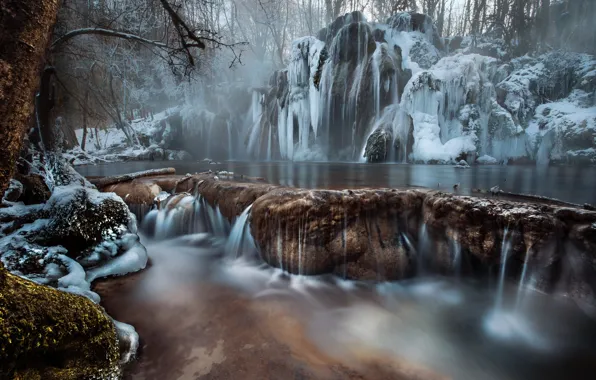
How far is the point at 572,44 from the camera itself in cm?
1850

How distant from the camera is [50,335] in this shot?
1.56 metres

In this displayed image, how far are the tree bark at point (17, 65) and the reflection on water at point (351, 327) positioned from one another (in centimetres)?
193

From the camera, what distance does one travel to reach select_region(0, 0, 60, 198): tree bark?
3.30 ft

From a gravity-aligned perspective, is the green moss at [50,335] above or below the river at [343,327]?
above

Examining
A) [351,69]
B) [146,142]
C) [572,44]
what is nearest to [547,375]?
[351,69]

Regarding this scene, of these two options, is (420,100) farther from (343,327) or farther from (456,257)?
(343,327)

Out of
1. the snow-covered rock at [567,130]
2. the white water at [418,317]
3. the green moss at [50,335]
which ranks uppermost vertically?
the snow-covered rock at [567,130]

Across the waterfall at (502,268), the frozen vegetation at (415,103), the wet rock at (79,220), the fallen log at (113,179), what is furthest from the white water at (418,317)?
the frozen vegetation at (415,103)

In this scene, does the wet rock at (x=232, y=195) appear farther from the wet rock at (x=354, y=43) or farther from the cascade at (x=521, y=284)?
the wet rock at (x=354, y=43)

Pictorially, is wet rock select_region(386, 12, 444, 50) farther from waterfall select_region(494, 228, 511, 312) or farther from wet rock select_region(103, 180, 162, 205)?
waterfall select_region(494, 228, 511, 312)

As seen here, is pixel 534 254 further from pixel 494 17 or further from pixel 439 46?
pixel 494 17

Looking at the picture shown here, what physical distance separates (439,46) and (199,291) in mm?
22637

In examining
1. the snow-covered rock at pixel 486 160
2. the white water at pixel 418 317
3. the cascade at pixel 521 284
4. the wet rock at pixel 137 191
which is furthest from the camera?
the snow-covered rock at pixel 486 160

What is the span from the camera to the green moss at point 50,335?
4.49ft
